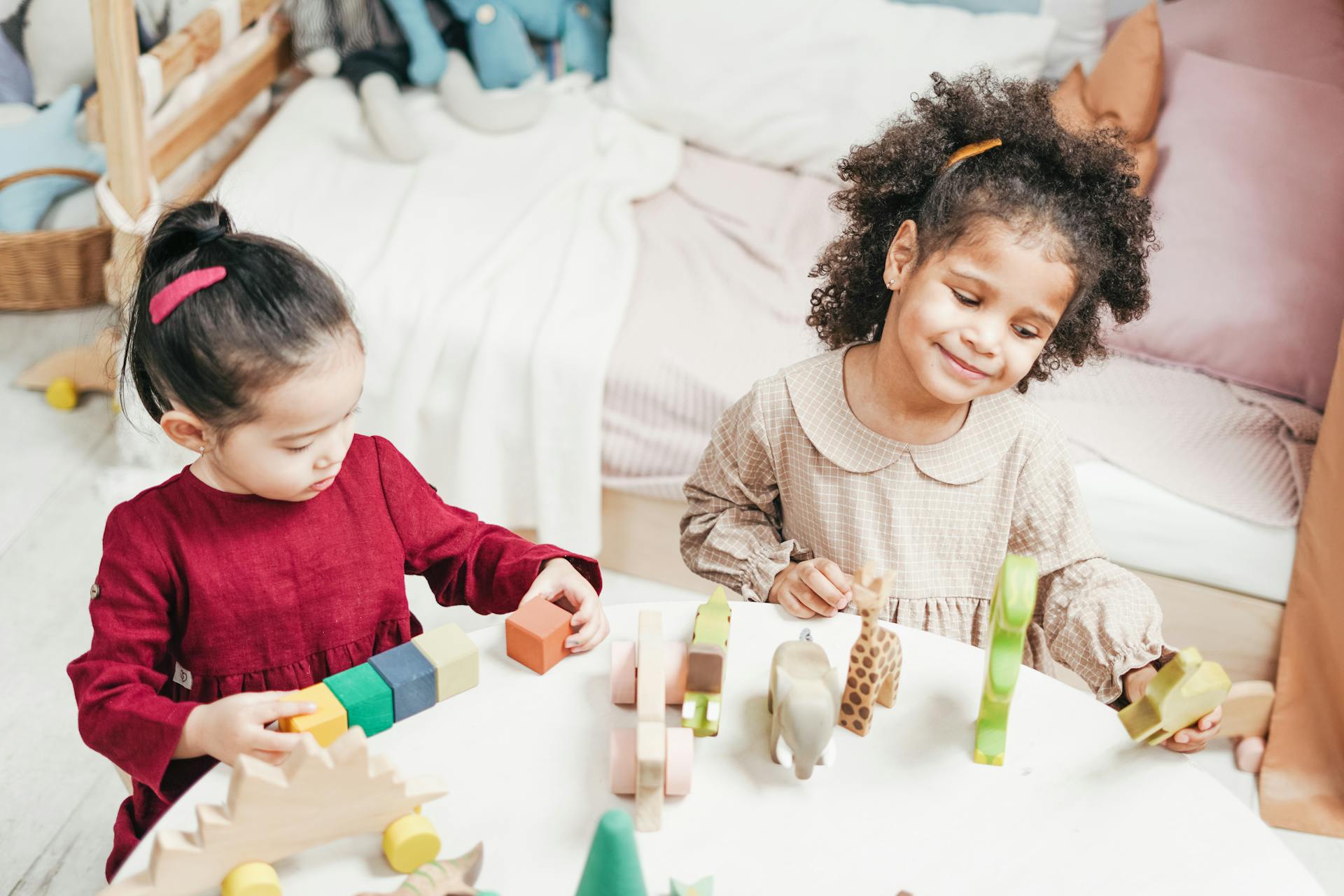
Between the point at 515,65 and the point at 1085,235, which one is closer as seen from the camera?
the point at 1085,235

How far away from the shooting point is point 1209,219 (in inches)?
71.6

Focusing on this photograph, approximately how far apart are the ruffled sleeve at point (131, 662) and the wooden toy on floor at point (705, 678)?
35 centimetres

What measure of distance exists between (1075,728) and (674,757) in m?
0.32

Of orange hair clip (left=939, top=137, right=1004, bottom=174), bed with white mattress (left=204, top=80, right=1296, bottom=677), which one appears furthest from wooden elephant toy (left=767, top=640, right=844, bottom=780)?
bed with white mattress (left=204, top=80, right=1296, bottom=677)

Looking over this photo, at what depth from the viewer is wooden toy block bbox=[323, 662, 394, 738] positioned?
0.81 m

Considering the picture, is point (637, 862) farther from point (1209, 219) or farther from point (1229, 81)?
point (1229, 81)

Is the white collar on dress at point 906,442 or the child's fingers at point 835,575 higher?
the white collar on dress at point 906,442

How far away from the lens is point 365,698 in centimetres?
82

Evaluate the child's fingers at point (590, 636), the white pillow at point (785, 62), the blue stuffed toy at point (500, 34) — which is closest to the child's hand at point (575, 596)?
the child's fingers at point (590, 636)

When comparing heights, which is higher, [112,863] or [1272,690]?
[112,863]

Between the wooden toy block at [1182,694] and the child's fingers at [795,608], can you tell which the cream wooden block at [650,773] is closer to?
the child's fingers at [795,608]

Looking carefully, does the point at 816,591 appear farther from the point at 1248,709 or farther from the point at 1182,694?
the point at 1248,709

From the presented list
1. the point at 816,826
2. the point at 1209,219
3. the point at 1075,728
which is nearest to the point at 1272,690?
the point at 1209,219

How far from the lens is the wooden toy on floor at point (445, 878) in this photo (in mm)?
700
